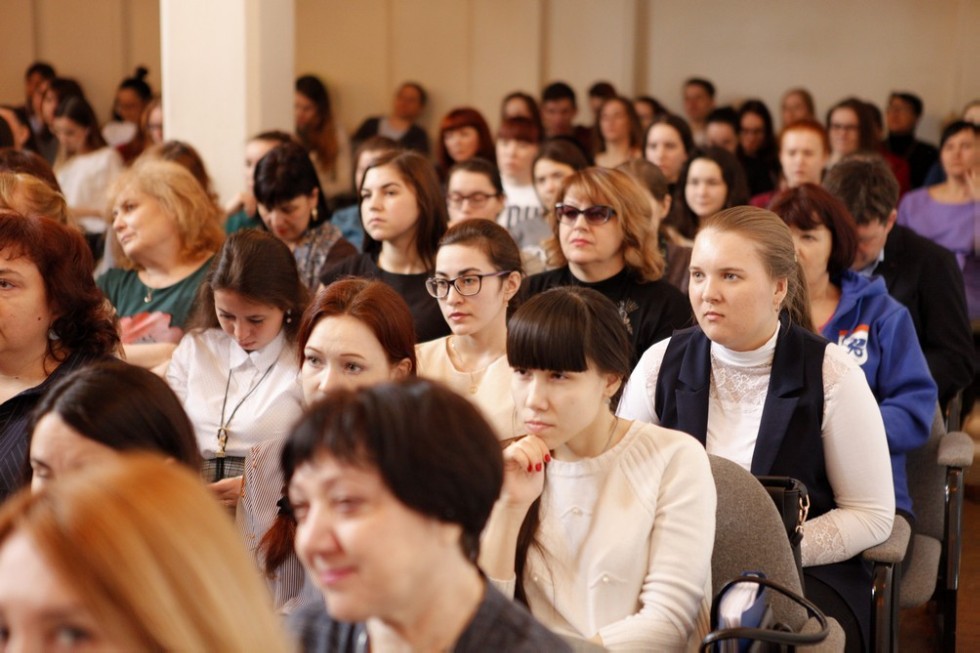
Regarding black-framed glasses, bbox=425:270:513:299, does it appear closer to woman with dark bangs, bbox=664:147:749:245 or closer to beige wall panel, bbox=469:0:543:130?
woman with dark bangs, bbox=664:147:749:245

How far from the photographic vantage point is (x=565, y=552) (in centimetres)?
206

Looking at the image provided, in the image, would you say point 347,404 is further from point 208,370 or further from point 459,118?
point 459,118

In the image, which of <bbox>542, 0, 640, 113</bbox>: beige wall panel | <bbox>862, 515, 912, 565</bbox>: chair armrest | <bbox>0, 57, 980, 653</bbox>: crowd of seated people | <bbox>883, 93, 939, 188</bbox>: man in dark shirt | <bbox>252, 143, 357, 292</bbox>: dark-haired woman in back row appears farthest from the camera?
<bbox>542, 0, 640, 113</bbox>: beige wall panel

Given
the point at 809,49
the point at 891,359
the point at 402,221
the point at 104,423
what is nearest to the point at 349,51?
the point at 809,49

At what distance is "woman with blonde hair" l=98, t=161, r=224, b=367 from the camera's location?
386cm

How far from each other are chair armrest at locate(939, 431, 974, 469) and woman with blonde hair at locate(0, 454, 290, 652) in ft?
7.08

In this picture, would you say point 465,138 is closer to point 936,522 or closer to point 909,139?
point 909,139

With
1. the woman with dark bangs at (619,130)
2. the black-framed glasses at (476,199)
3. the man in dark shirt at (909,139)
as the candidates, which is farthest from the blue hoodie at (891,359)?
the man in dark shirt at (909,139)

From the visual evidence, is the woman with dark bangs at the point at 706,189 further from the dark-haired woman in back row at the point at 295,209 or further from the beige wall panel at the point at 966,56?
the beige wall panel at the point at 966,56

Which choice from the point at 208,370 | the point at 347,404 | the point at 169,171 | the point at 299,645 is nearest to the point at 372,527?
the point at 347,404

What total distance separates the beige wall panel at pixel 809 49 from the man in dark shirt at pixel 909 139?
1.53 ft

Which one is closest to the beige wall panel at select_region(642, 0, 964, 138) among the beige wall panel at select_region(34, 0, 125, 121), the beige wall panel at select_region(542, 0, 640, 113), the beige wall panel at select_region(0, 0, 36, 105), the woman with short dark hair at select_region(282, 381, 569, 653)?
the beige wall panel at select_region(542, 0, 640, 113)

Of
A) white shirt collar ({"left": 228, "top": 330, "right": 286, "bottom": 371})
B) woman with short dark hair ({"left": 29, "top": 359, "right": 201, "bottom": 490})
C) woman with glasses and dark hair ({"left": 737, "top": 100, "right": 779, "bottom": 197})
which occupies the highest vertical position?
woman with glasses and dark hair ({"left": 737, "top": 100, "right": 779, "bottom": 197})

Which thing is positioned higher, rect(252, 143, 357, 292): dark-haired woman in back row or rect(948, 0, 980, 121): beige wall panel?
rect(948, 0, 980, 121): beige wall panel
